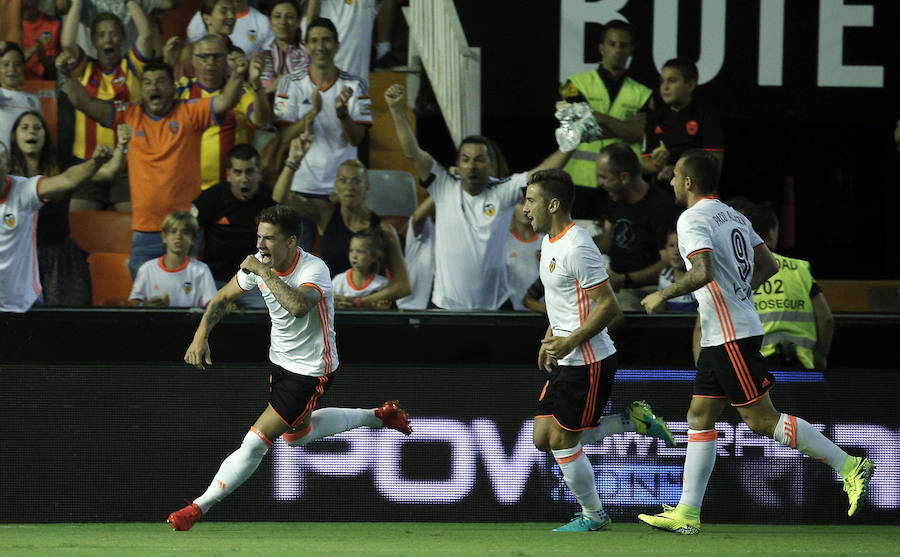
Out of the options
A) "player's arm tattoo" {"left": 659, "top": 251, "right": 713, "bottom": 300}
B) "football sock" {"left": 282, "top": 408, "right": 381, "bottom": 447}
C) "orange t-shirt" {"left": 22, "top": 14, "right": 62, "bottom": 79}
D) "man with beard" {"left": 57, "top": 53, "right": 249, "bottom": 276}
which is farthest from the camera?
"orange t-shirt" {"left": 22, "top": 14, "right": 62, "bottom": 79}

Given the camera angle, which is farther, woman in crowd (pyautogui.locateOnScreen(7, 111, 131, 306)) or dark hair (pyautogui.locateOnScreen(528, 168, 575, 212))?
woman in crowd (pyautogui.locateOnScreen(7, 111, 131, 306))

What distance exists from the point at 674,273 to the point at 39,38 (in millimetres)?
6322

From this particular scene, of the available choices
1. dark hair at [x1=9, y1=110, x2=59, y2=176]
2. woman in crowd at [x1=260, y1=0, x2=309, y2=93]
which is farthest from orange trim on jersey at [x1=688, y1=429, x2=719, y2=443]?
woman in crowd at [x1=260, y1=0, x2=309, y2=93]

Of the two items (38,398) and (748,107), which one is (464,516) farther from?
(748,107)

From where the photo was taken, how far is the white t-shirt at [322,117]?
943 cm

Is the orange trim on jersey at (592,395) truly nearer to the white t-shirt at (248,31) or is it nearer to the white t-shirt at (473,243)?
the white t-shirt at (473,243)

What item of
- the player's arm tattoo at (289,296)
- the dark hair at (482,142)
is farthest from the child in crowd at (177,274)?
the player's arm tattoo at (289,296)

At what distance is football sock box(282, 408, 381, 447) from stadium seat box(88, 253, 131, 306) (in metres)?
3.24

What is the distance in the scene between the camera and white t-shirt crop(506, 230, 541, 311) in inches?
341

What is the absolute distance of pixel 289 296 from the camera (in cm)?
597

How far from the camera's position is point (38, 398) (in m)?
6.91

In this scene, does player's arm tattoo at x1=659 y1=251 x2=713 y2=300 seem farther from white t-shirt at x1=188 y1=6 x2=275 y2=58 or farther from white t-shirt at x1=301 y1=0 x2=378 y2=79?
white t-shirt at x1=188 y1=6 x2=275 y2=58

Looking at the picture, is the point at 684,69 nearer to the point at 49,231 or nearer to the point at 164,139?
the point at 164,139

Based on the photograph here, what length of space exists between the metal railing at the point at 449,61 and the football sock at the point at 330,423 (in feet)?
13.6
